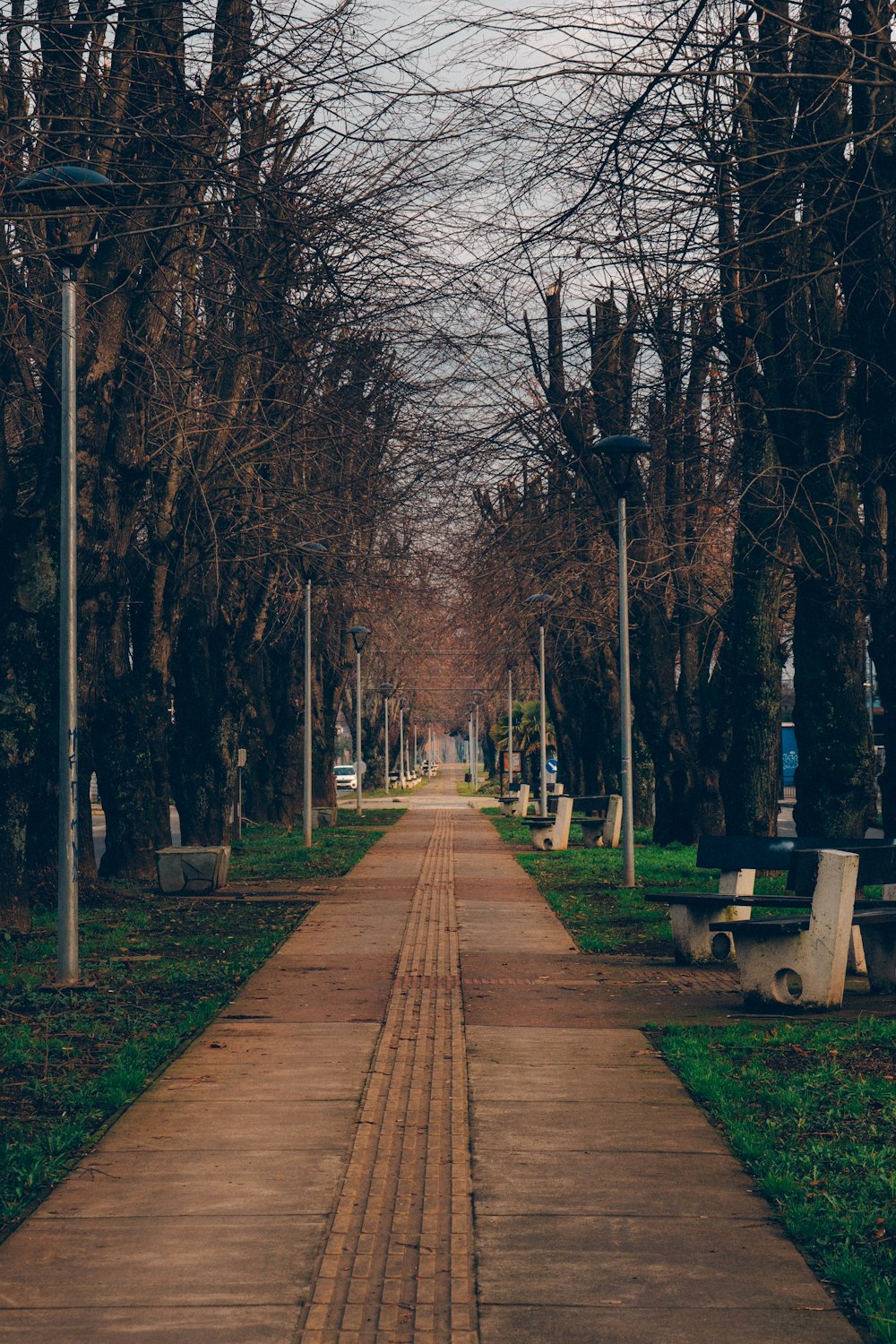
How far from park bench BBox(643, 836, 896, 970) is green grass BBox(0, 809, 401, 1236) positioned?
3.37m

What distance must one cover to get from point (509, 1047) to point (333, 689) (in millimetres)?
32134

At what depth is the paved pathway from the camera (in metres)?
4.26

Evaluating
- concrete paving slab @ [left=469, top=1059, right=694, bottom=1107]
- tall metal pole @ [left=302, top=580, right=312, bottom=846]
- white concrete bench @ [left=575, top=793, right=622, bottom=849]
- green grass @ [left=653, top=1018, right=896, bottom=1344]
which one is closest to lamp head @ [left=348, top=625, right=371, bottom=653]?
tall metal pole @ [left=302, top=580, right=312, bottom=846]

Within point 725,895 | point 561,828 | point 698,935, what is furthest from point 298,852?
point 725,895

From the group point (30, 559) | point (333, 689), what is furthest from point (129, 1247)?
point (333, 689)

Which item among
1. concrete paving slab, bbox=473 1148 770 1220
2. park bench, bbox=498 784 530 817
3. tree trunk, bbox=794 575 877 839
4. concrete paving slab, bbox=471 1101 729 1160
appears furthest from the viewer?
park bench, bbox=498 784 530 817

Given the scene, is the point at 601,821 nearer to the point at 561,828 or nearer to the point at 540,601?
the point at 561,828

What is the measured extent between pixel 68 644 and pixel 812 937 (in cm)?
549

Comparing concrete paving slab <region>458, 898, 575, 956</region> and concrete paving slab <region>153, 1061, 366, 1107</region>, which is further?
concrete paving slab <region>458, 898, 575, 956</region>

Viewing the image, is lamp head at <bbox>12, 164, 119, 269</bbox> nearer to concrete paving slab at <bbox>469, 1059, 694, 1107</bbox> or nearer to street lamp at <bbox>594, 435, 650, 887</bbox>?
concrete paving slab at <bbox>469, 1059, 694, 1107</bbox>

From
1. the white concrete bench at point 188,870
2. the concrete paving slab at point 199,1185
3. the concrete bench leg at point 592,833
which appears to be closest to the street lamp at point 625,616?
the white concrete bench at point 188,870

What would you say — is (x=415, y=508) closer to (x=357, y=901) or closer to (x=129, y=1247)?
(x=357, y=901)

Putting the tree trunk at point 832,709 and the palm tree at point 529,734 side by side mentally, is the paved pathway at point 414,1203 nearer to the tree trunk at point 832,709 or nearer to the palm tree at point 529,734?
the tree trunk at point 832,709

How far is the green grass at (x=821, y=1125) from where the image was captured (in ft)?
15.5
